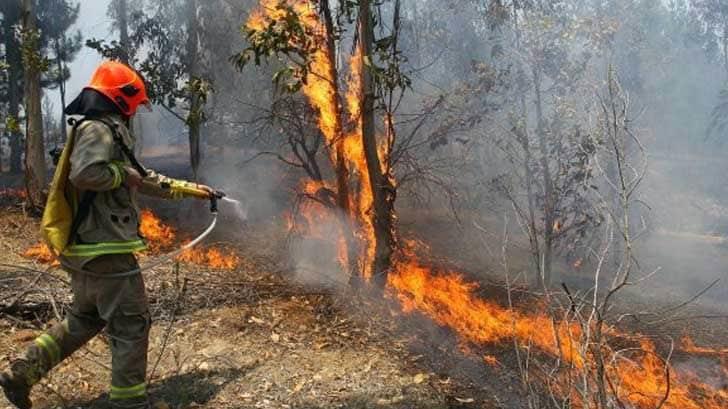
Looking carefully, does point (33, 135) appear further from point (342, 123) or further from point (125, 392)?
point (125, 392)

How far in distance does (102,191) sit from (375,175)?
363 centimetres

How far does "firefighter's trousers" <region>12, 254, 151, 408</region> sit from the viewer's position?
354cm

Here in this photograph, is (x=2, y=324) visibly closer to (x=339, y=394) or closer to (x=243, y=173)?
(x=339, y=394)

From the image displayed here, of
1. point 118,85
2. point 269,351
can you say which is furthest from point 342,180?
point 118,85

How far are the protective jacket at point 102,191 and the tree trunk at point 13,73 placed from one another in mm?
22215

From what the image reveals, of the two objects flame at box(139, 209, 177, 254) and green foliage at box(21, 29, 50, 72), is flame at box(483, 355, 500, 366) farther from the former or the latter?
green foliage at box(21, 29, 50, 72)

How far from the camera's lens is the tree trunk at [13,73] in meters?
22.2

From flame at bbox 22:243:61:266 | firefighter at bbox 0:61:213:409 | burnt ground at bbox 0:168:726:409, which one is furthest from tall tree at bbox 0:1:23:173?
firefighter at bbox 0:61:213:409

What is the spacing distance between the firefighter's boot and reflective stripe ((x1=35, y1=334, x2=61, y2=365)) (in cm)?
22

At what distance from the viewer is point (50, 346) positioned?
3.64 metres

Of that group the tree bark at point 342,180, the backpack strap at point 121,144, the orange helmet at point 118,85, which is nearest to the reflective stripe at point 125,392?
the backpack strap at point 121,144

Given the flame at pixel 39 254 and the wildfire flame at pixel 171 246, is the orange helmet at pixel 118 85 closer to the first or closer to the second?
the wildfire flame at pixel 171 246

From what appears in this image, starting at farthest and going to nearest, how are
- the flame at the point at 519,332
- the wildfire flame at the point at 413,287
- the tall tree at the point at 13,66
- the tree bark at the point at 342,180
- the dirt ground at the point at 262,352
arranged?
the tall tree at the point at 13,66
the tree bark at the point at 342,180
the wildfire flame at the point at 413,287
the flame at the point at 519,332
the dirt ground at the point at 262,352

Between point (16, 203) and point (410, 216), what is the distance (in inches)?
426
